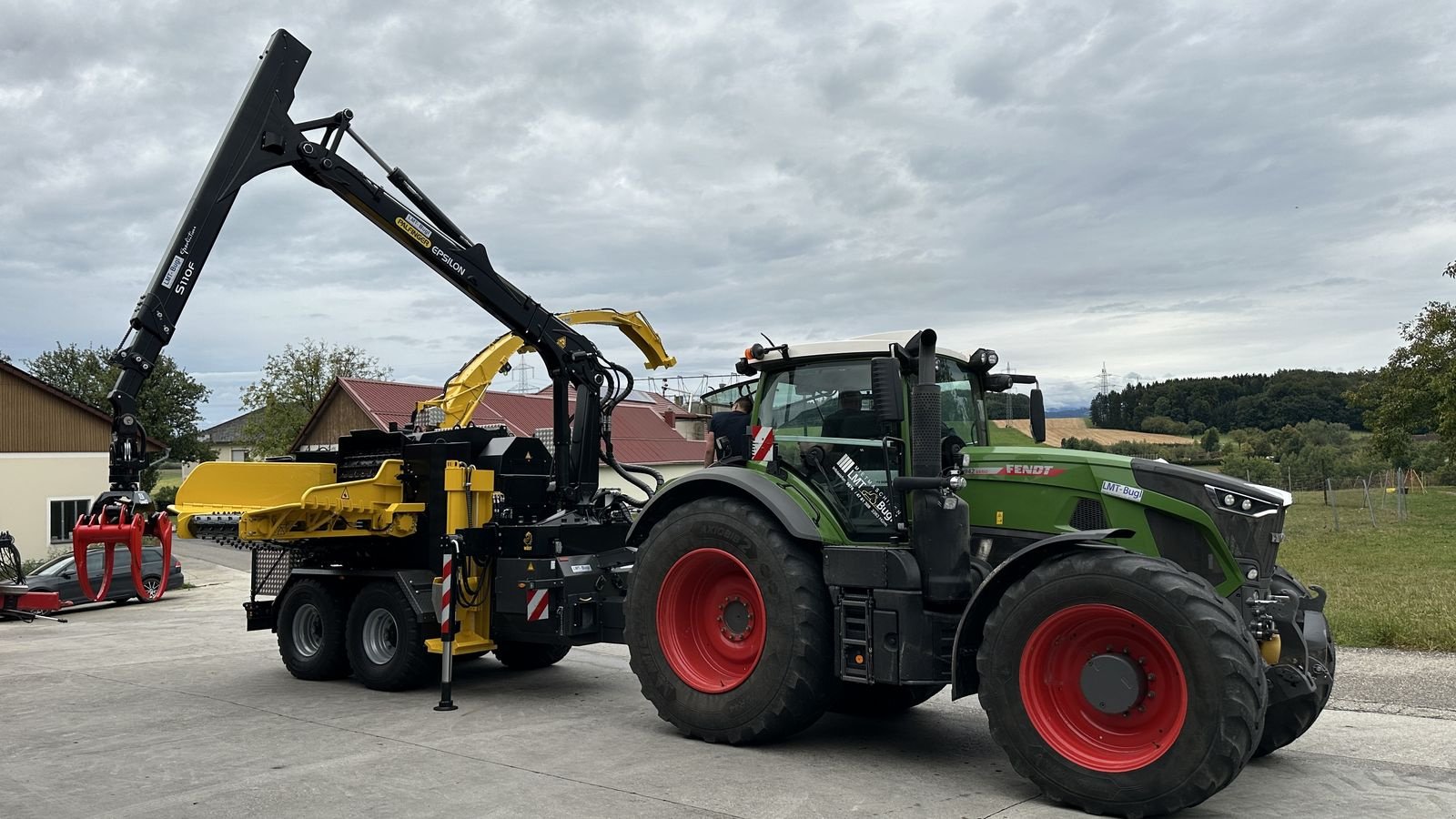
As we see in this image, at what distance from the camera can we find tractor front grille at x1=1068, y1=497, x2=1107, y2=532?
6422 millimetres

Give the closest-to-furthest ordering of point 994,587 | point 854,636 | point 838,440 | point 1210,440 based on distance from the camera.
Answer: point 994,587 < point 854,636 < point 838,440 < point 1210,440

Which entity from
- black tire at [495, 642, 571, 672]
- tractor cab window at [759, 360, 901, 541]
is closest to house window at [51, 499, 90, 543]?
black tire at [495, 642, 571, 672]

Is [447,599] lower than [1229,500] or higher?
lower

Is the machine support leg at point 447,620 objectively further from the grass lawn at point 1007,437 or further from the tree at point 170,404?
the tree at point 170,404

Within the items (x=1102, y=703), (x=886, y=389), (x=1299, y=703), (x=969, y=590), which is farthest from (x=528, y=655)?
(x=1299, y=703)

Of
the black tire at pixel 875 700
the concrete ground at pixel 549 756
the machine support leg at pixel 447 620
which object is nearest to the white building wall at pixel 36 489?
the concrete ground at pixel 549 756

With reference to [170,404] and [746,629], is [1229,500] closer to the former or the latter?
[746,629]

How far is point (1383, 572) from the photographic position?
701 inches

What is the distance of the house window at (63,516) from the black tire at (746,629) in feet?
86.9

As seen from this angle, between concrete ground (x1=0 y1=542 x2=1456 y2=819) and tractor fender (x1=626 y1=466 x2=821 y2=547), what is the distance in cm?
149

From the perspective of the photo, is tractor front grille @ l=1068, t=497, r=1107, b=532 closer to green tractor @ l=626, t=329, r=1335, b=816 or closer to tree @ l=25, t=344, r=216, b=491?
green tractor @ l=626, t=329, r=1335, b=816

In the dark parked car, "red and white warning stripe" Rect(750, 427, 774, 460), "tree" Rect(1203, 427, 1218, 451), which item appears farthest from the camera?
"tree" Rect(1203, 427, 1218, 451)

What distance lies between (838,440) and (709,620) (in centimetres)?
162

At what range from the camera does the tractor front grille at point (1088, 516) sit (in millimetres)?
6422
